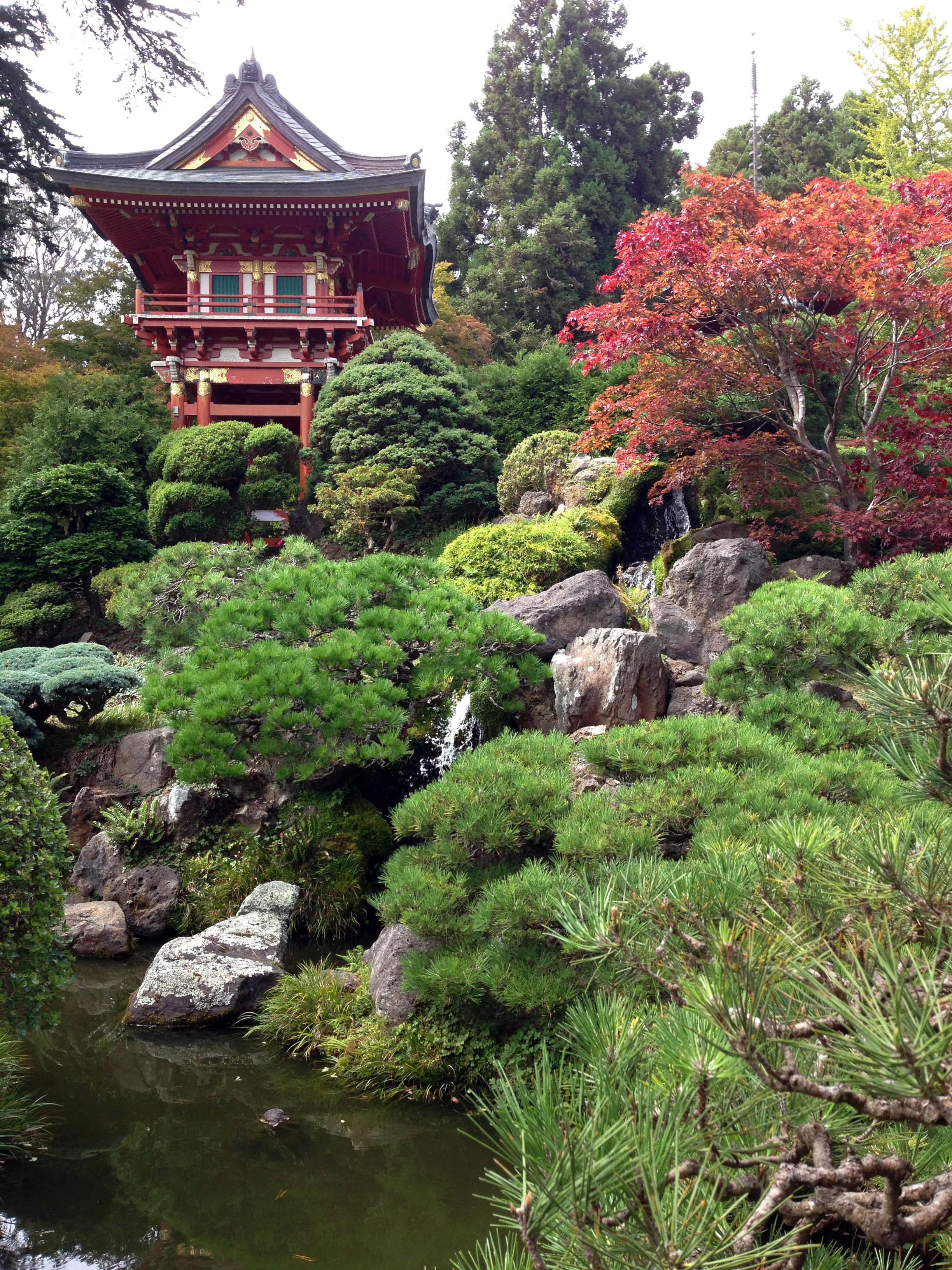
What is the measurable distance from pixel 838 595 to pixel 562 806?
282 cm

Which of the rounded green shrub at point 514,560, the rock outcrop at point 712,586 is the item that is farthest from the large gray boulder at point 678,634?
the rounded green shrub at point 514,560

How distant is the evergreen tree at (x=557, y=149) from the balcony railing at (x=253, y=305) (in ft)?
27.7

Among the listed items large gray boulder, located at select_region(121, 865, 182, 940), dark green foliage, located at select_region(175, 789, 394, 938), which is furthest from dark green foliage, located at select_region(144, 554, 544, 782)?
large gray boulder, located at select_region(121, 865, 182, 940)

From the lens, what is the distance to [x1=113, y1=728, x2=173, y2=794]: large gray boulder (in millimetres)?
7367

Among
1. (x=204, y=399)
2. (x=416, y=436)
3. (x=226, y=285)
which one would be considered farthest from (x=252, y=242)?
(x=416, y=436)

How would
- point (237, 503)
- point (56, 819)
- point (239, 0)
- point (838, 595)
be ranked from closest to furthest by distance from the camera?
point (56, 819) < point (838, 595) < point (239, 0) < point (237, 503)

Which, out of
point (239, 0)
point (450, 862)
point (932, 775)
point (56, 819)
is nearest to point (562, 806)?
point (450, 862)

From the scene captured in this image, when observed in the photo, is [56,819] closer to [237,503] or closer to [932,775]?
[932,775]

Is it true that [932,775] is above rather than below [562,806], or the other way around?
above

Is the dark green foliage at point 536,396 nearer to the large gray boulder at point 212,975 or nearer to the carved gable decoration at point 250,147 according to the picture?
the carved gable decoration at point 250,147

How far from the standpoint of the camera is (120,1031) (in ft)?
15.7

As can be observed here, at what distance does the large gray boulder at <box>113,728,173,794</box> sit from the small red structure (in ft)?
22.0

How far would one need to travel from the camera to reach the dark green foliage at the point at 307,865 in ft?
19.4

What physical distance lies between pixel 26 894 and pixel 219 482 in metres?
9.73
